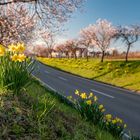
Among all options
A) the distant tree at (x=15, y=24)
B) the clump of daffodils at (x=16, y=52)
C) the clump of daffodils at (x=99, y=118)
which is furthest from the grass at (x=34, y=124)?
the distant tree at (x=15, y=24)

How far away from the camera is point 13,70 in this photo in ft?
17.2

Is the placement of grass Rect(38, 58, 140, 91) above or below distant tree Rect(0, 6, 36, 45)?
below

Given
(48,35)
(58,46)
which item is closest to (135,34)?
(48,35)

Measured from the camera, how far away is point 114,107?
14.4 m

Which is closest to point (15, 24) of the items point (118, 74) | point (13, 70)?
point (13, 70)

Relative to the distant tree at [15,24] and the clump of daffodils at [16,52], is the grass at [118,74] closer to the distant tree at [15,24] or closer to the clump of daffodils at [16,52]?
the distant tree at [15,24]

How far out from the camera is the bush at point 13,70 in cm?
523

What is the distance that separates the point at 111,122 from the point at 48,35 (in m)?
12.4

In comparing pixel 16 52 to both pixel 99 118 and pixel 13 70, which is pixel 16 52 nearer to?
pixel 13 70

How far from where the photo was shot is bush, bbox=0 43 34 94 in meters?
5.23

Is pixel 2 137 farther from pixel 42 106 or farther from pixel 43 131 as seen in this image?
pixel 42 106

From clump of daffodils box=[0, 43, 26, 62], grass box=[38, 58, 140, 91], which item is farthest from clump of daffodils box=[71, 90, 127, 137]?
grass box=[38, 58, 140, 91]

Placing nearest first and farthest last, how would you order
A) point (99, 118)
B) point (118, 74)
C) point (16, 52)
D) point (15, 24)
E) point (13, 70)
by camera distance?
point (13, 70), point (16, 52), point (99, 118), point (15, 24), point (118, 74)

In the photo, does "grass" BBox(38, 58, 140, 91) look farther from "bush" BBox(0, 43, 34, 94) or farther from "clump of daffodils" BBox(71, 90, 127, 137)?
"bush" BBox(0, 43, 34, 94)
